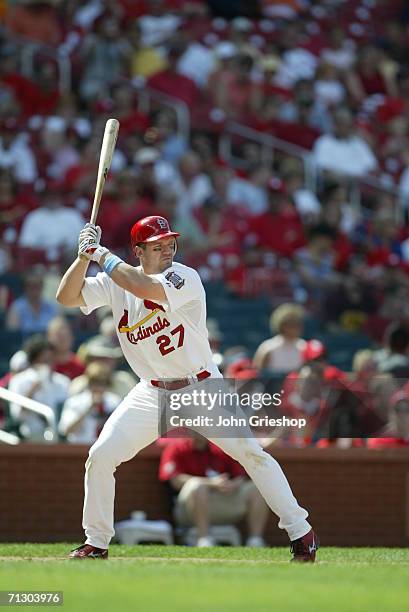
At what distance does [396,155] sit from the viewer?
17.4m

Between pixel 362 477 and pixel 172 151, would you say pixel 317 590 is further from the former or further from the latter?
pixel 172 151

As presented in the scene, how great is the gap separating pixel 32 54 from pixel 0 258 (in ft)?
12.9

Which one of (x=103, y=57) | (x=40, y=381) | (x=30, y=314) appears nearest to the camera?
(x=40, y=381)

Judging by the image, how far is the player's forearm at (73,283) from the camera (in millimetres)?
7297

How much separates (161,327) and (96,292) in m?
0.43

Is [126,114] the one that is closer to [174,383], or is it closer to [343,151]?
[343,151]

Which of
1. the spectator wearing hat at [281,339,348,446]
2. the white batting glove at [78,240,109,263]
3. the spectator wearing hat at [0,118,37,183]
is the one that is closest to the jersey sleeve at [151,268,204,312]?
the white batting glove at [78,240,109,263]

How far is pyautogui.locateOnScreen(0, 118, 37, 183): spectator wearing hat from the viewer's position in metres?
14.5

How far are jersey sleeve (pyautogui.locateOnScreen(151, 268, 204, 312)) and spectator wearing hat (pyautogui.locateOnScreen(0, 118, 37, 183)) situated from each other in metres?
7.52

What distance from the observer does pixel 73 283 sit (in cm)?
733

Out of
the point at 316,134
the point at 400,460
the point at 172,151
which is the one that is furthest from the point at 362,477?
the point at 316,134

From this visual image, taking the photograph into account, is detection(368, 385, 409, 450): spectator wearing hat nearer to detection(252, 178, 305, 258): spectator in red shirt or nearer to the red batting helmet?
the red batting helmet

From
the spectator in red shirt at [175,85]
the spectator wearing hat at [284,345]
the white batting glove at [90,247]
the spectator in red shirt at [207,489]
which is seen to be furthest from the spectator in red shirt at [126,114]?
the white batting glove at [90,247]

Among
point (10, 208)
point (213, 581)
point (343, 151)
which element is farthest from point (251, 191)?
point (213, 581)
